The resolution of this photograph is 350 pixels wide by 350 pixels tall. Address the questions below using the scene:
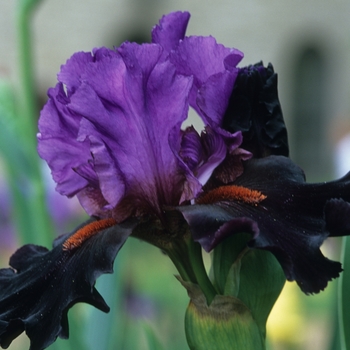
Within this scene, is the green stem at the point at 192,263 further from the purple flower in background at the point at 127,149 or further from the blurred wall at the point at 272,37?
the blurred wall at the point at 272,37

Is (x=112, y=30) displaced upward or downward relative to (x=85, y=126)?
upward

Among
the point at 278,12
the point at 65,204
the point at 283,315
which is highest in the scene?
the point at 278,12

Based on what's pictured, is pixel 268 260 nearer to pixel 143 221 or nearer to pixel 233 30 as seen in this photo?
pixel 143 221

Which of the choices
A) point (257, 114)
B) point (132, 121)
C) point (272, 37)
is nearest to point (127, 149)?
point (132, 121)

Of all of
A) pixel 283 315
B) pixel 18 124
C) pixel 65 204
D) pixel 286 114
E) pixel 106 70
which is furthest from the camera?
pixel 286 114

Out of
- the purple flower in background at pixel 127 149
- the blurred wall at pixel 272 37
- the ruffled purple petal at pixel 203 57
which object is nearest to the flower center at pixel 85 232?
the purple flower in background at pixel 127 149

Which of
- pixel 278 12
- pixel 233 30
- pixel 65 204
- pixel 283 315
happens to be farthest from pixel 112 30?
pixel 283 315

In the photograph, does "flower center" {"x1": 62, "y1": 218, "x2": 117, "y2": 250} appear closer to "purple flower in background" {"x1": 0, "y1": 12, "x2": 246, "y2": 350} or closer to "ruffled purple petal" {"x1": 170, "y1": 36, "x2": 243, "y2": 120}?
"purple flower in background" {"x1": 0, "y1": 12, "x2": 246, "y2": 350}
